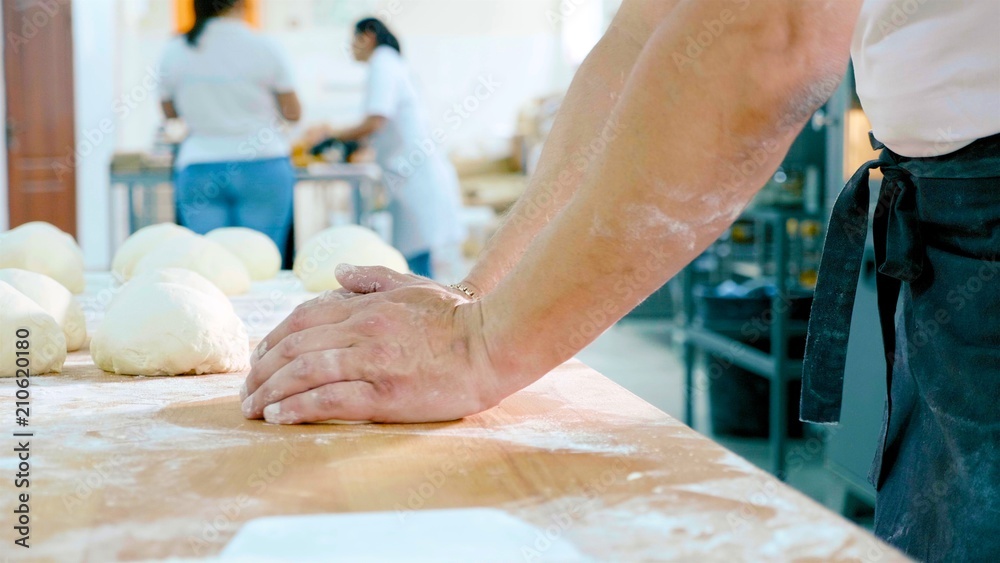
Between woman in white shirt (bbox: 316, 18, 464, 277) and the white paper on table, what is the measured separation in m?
3.90

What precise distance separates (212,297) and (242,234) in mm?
968

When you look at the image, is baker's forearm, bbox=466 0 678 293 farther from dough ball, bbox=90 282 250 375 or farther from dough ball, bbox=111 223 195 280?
dough ball, bbox=111 223 195 280

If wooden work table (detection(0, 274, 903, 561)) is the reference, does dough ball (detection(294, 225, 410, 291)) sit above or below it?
above

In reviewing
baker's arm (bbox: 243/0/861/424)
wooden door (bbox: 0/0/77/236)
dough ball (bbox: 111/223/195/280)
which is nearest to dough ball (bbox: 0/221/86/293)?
dough ball (bbox: 111/223/195/280)

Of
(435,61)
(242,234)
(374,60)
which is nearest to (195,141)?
(374,60)

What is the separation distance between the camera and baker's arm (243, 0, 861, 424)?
0.70m

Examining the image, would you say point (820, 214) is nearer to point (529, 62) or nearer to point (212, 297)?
point (212, 297)

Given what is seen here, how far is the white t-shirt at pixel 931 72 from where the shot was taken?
2.74 feet

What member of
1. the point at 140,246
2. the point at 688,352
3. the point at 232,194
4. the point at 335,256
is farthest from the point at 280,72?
the point at 688,352

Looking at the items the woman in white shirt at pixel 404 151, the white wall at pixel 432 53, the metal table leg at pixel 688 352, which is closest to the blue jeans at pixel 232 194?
the woman in white shirt at pixel 404 151

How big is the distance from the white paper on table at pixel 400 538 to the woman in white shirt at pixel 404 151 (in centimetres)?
390

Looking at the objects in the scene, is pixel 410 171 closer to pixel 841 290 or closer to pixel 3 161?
pixel 3 161

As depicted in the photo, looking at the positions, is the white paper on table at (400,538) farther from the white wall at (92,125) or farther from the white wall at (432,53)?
the white wall at (432,53)

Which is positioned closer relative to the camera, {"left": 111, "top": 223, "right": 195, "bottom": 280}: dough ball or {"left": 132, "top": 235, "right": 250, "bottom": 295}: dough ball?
{"left": 132, "top": 235, "right": 250, "bottom": 295}: dough ball
